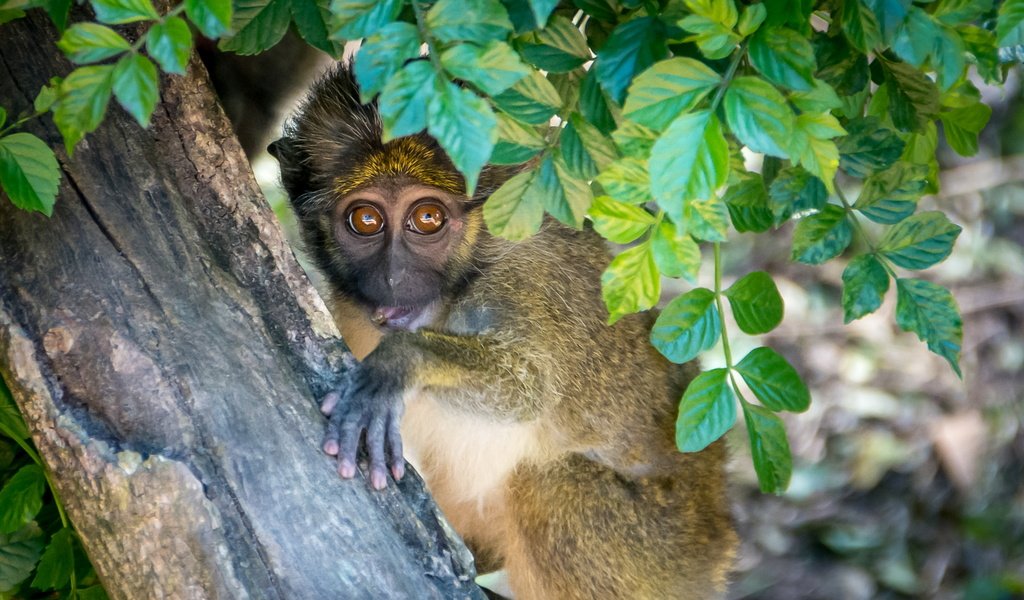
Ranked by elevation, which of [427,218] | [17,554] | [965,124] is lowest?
[17,554]

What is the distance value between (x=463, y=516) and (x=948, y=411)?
345 cm

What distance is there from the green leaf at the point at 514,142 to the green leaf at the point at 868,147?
0.67m

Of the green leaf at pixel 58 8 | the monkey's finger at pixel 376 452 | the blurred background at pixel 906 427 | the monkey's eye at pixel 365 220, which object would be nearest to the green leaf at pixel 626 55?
the green leaf at pixel 58 8

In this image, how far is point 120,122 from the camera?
2.55m

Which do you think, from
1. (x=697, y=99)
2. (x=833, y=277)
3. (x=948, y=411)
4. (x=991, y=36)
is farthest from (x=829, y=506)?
(x=697, y=99)

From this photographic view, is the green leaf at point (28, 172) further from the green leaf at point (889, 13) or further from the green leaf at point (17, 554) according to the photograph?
the green leaf at point (889, 13)

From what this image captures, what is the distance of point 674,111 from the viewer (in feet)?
5.82

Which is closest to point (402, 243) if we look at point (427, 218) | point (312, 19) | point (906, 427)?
point (427, 218)

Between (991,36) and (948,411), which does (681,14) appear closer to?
(991,36)

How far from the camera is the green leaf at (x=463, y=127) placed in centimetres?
161

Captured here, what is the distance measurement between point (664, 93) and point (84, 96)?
0.91 metres

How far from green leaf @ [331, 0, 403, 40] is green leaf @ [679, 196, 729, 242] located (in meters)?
0.62

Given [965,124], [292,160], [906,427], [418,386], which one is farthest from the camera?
[906,427]

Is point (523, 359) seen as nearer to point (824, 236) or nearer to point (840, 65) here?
point (824, 236)
